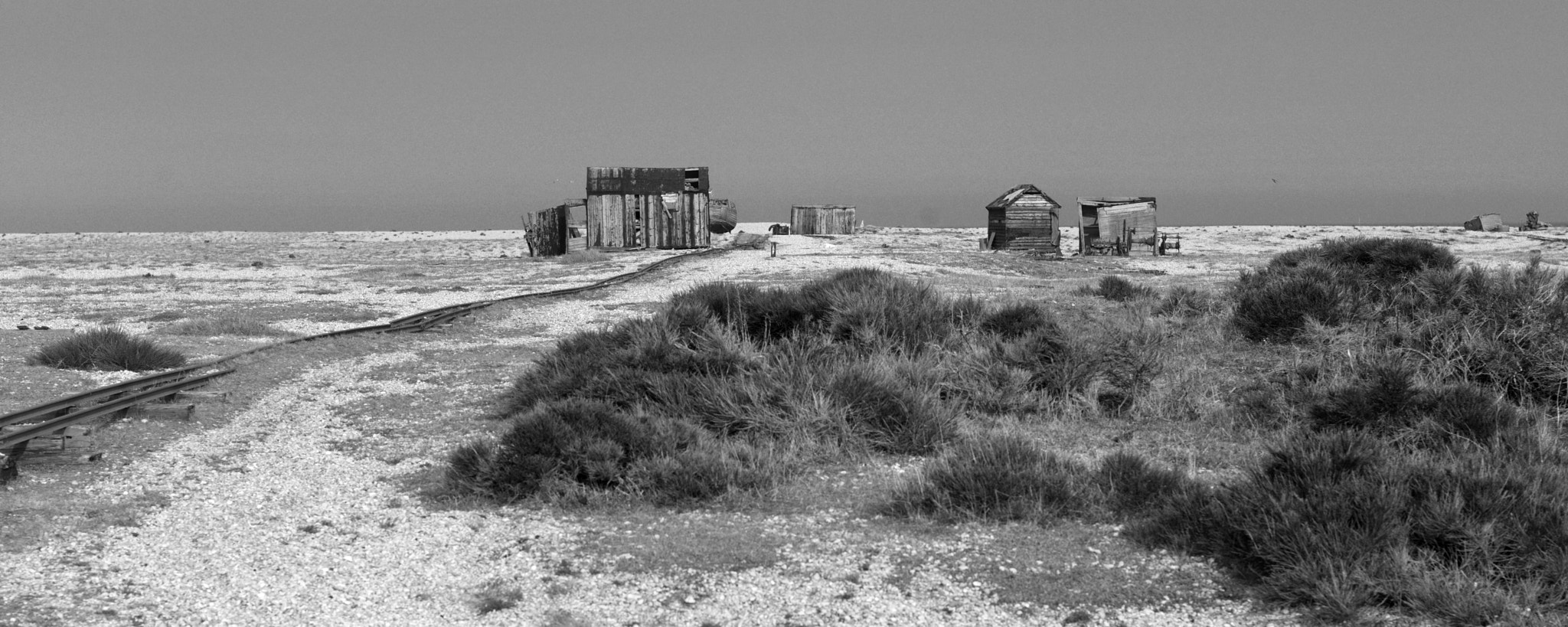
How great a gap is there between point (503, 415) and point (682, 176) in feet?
93.2

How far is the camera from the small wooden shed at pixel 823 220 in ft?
180

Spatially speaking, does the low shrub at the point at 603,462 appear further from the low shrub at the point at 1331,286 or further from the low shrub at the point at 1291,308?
the low shrub at the point at 1331,286

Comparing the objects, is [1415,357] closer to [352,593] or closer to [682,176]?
[352,593]

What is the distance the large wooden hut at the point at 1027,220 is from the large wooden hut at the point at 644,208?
9.29m

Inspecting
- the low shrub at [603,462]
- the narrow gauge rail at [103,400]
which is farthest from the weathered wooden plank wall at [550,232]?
the low shrub at [603,462]

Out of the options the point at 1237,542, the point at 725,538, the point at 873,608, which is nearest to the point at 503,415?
the point at 725,538

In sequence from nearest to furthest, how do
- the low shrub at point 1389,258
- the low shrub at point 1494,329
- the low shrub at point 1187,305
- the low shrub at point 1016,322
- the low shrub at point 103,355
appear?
1. the low shrub at point 1494,329
2. the low shrub at point 103,355
3. the low shrub at point 1016,322
4. the low shrub at point 1187,305
5. the low shrub at point 1389,258

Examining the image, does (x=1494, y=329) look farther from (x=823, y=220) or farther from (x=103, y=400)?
(x=823, y=220)

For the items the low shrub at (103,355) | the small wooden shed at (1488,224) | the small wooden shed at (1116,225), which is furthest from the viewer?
the small wooden shed at (1488,224)

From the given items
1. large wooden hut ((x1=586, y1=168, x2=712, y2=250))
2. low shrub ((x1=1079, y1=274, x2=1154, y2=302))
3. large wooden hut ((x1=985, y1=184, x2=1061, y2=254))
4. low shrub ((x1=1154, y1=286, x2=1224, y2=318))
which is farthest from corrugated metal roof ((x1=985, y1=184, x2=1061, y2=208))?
low shrub ((x1=1154, y1=286, x2=1224, y2=318))

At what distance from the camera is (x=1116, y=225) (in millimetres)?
34156

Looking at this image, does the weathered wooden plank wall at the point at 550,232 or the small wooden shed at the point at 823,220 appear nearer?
the weathered wooden plank wall at the point at 550,232

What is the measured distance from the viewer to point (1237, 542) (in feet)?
17.0

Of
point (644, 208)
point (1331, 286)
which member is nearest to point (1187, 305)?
point (1331, 286)
